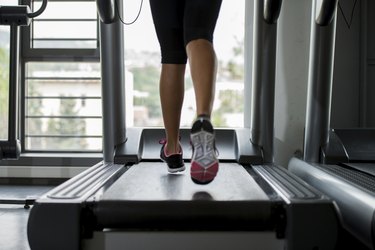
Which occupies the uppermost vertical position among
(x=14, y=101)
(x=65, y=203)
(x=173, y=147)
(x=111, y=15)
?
(x=111, y=15)

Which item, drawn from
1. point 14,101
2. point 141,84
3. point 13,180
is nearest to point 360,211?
point 14,101

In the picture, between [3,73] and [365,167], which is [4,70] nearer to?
[3,73]

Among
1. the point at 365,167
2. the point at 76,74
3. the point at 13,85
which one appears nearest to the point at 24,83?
the point at 76,74

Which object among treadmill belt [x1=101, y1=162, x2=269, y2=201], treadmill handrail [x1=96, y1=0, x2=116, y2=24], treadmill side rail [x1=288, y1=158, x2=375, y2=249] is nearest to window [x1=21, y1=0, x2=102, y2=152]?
treadmill handrail [x1=96, y1=0, x2=116, y2=24]

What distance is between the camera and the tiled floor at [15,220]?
1.49 metres

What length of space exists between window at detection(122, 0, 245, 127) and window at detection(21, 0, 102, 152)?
303 mm

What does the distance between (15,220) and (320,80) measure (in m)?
1.81

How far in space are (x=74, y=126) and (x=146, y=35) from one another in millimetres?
938

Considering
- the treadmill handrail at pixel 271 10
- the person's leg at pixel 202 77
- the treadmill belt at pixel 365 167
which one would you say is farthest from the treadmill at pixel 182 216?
the treadmill handrail at pixel 271 10

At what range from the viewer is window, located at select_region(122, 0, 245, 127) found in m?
3.02

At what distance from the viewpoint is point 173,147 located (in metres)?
1.61

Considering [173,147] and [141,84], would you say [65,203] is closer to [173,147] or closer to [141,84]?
[173,147]

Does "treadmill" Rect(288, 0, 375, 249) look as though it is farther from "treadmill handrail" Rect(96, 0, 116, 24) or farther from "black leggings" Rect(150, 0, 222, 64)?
"treadmill handrail" Rect(96, 0, 116, 24)

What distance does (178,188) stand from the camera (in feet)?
4.41
